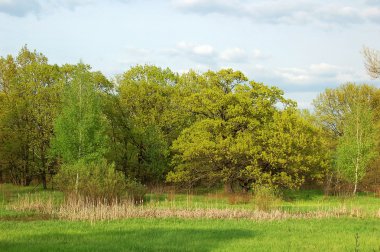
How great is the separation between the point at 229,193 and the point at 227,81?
34.7 ft

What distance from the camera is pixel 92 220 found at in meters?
21.4

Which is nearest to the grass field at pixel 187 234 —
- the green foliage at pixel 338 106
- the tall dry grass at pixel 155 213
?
the tall dry grass at pixel 155 213

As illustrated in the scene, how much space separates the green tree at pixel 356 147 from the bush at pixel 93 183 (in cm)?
2366

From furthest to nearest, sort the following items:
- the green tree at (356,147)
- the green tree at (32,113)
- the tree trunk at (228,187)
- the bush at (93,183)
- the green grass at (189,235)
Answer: the green tree at (32,113)
the green tree at (356,147)
the tree trunk at (228,187)
the bush at (93,183)
the green grass at (189,235)

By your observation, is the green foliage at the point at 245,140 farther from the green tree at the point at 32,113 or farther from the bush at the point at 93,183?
the green tree at the point at 32,113

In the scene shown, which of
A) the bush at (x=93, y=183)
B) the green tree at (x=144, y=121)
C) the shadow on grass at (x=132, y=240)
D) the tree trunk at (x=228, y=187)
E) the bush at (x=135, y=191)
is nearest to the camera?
the shadow on grass at (x=132, y=240)

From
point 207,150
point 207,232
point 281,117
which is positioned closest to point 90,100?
point 207,150

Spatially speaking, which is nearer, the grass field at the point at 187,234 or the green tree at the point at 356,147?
the grass field at the point at 187,234

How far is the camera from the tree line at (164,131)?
35.8m

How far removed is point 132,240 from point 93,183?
539 inches

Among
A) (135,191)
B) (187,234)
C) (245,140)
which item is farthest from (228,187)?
(187,234)

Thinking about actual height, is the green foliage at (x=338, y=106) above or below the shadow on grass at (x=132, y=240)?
above

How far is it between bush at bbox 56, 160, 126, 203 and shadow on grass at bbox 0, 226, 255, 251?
386 inches

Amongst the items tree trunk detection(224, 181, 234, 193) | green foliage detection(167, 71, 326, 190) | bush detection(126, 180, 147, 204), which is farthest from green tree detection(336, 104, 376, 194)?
bush detection(126, 180, 147, 204)
